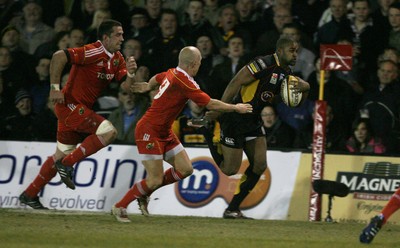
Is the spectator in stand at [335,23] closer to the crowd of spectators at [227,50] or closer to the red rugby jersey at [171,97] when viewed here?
the crowd of spectators at [227,50]

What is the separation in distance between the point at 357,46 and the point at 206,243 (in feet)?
20.3

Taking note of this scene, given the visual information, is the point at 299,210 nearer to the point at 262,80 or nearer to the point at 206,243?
the point at 262,80

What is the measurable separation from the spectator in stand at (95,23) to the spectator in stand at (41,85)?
0.83m

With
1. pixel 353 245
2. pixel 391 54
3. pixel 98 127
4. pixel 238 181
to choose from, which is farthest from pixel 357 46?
pixel 353 245

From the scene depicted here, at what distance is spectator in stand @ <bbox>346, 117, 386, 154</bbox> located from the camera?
14.8m

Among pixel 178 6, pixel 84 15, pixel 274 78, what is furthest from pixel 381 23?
pixel 84 15

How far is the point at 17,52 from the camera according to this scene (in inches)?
687

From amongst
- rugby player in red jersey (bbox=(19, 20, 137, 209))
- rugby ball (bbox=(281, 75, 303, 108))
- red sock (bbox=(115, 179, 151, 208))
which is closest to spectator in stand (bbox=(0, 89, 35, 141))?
rugby player in red jersey (bbox=(19, 20, 137, 209))

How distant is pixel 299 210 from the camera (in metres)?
14.8

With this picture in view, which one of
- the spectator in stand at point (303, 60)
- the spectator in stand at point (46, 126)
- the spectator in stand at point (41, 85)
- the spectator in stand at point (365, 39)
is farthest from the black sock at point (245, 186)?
the spectator in stand at point (41, 85)

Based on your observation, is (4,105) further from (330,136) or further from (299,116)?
(330,136)

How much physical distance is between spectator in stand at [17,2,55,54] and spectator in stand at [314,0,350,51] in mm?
4719

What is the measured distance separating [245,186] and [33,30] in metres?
5.89

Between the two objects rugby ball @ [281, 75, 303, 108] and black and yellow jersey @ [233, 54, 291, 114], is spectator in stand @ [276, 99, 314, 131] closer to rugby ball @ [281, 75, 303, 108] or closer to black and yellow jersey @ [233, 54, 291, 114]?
black and yellow jersey @ [233, 54, 291, 114]
